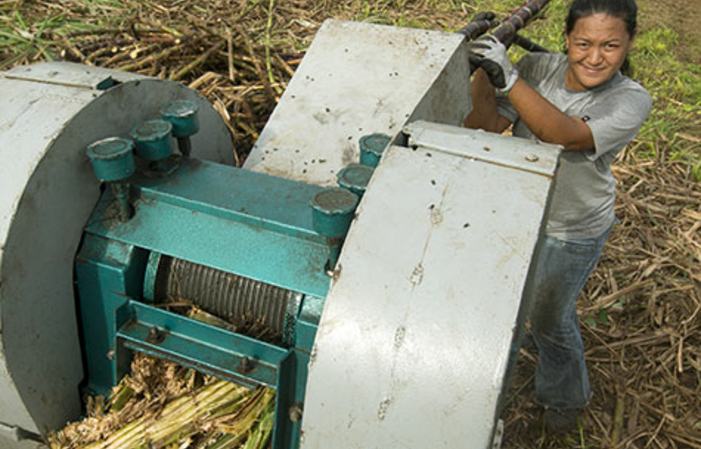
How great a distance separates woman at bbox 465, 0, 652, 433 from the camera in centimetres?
238

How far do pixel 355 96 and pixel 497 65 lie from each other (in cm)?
59

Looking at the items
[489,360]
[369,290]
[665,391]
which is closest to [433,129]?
[369,290]

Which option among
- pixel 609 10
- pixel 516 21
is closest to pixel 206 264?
pixel 609 10

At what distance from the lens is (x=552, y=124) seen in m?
2.31

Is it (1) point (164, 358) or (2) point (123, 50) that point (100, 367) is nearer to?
(1) point (164, 358)

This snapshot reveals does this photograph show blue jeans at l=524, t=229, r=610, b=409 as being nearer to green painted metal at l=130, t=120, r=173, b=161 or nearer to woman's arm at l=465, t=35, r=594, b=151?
woman's arm at l=465, t=35, r=594, b=151

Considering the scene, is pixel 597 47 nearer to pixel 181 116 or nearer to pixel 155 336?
pixel 181 116

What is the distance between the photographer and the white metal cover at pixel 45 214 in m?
1.82

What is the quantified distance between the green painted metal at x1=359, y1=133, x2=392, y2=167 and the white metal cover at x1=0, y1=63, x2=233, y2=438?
820 millimetres

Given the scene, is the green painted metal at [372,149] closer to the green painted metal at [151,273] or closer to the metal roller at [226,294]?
the metal roller at [226,294]

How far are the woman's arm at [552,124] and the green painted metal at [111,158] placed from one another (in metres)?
1.43

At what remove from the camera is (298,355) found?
1.85m

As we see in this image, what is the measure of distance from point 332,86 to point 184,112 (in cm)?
75

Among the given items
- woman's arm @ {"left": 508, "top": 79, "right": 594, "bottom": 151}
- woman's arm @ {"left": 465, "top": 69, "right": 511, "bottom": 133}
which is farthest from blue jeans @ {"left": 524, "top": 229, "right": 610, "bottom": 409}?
woman's arm @ {"left": 465, "top": 69, "right": 511, "bottom": 133}
